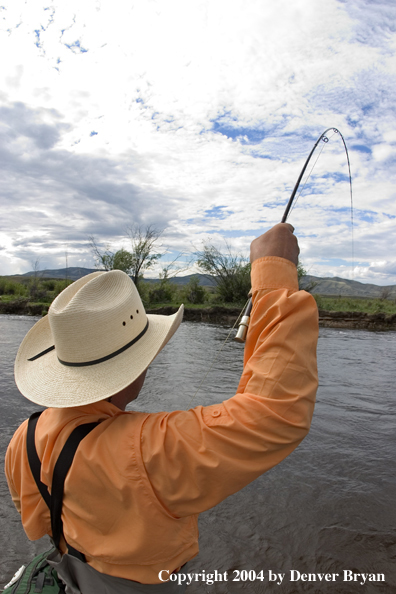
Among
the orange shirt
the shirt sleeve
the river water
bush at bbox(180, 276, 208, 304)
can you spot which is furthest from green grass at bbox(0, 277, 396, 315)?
the shirt sleeve

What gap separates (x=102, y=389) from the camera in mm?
1123

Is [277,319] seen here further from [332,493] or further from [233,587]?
[332,493]

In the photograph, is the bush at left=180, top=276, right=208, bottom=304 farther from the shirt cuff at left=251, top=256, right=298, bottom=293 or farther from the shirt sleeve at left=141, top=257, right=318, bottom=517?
the shirt sleeve at left=141, top=257, right=318, bottom=517

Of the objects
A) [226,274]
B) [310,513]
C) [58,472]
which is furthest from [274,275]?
[226,274]

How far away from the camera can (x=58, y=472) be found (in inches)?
41.3

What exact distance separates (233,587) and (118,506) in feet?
7.09

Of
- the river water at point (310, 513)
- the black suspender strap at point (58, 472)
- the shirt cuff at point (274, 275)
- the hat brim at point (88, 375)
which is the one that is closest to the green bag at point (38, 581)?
the black suspender strap at point (58, 472)

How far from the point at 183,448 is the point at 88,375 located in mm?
381

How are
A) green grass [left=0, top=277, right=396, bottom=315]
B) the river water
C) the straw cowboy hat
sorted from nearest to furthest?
the straw cowboy hat < the river water < green grass [left=0, top=277, right=396, bottom=315]

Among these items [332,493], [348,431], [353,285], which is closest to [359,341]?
[348,431]

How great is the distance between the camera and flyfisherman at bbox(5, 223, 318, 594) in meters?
0.95

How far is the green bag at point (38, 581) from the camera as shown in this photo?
119 cm

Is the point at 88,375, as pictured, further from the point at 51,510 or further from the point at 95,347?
the point at 51,510

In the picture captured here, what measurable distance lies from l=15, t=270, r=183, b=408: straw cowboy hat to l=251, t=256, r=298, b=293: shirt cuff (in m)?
0.38
